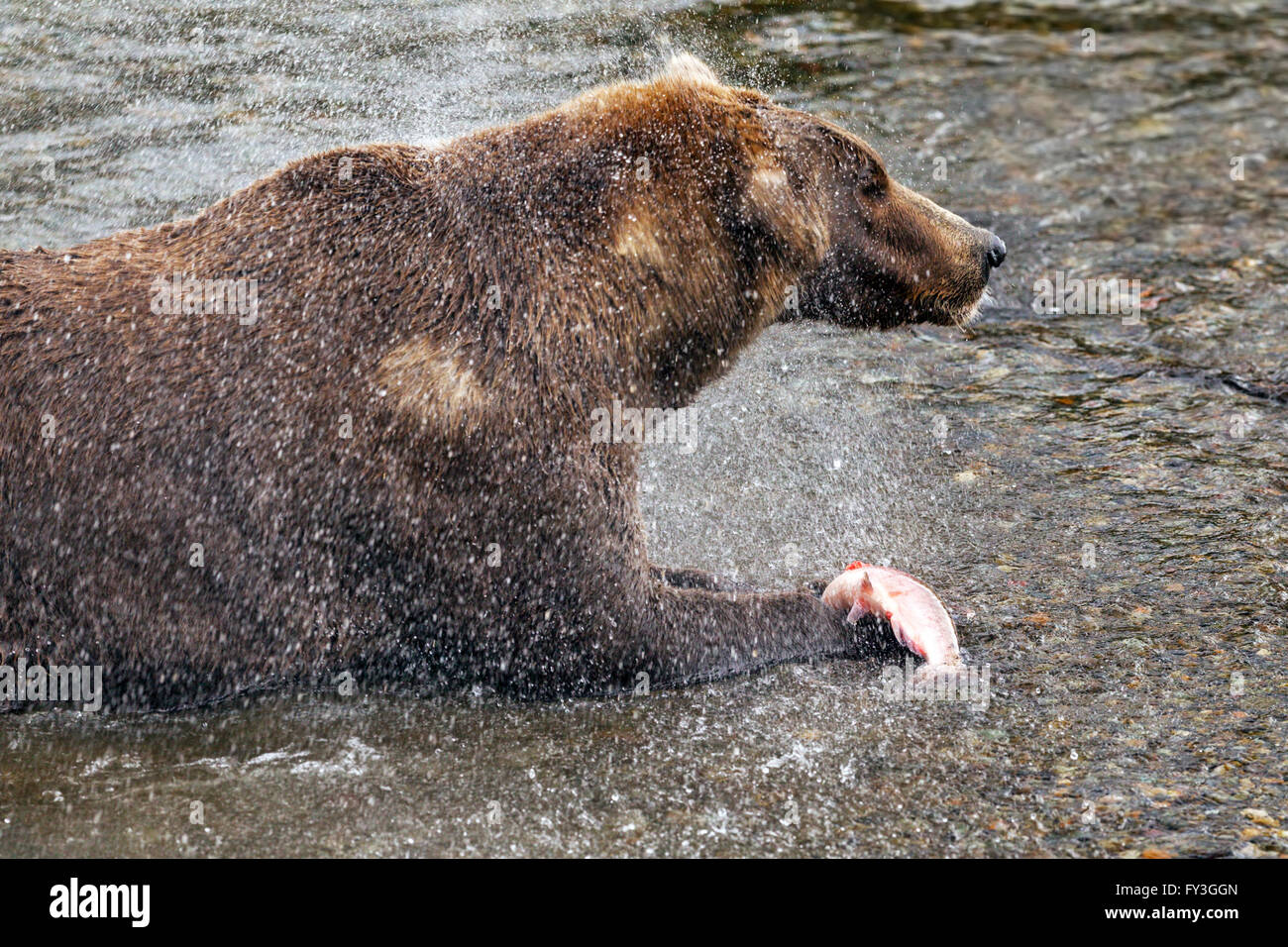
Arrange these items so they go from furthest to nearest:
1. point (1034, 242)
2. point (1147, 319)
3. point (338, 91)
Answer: point (338, 91)
point (1034, 242)
point (1147, 319)

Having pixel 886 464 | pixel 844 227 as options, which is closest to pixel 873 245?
pixel 844 227

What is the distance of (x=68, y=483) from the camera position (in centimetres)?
423

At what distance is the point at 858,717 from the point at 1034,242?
5.26 meters

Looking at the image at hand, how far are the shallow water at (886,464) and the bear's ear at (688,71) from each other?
1786 millimetres

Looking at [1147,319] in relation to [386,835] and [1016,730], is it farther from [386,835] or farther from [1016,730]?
[386,835]

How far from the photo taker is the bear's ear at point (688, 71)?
186 inches

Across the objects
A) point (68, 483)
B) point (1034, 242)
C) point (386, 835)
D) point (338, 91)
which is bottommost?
point (386, 835)

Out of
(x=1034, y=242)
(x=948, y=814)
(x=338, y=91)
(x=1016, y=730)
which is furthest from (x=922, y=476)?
(x=338, y=91)

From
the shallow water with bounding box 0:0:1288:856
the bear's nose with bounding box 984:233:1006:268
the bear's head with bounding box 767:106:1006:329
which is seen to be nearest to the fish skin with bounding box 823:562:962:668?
the shallow water with bounding box 0:0:1288:856

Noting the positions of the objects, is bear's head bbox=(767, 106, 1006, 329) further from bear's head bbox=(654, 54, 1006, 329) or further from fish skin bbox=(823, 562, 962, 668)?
fish skin bbox=(823, 562, 962, 668)

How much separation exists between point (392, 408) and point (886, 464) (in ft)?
9.04

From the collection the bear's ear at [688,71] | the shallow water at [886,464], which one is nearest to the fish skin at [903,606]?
the shallow water at [886,464]

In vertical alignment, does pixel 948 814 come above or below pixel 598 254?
below

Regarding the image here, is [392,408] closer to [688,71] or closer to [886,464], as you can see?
[688,71]
